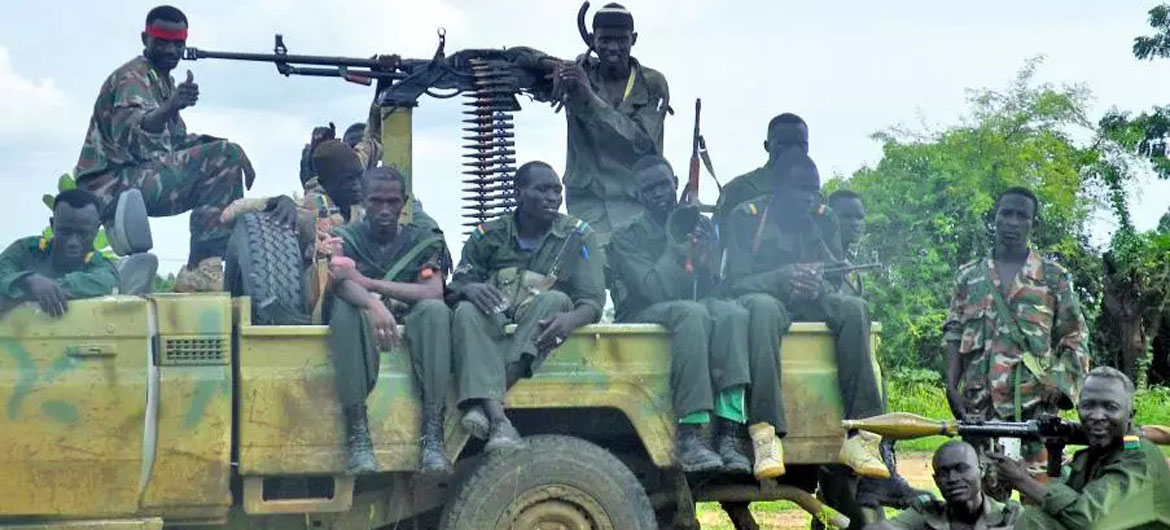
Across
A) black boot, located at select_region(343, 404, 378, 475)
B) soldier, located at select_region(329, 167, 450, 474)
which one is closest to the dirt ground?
soldier, located at select_region(329, 167, 450, 474)

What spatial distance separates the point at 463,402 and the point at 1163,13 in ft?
63.9

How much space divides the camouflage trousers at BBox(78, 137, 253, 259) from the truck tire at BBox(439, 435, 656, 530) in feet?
6.08

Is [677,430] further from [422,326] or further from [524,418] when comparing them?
[422,326]

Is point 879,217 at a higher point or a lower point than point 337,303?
higher

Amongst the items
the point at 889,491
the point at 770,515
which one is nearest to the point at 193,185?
the point at 889,491

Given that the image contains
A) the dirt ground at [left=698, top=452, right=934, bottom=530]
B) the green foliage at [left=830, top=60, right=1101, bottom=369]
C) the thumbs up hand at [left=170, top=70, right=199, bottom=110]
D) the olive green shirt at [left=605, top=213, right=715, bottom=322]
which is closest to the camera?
the olive green shirt at [left=605, top=213, right=715, bottom=322]

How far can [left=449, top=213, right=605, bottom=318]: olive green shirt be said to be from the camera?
6879 mm

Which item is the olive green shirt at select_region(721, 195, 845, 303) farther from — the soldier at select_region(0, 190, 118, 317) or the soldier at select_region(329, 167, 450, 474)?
the soldier at select_region(0, 190, 118, 317)

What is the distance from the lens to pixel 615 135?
844cm

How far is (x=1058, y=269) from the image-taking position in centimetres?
727

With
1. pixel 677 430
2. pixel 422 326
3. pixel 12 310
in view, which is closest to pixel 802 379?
pixel 677 430

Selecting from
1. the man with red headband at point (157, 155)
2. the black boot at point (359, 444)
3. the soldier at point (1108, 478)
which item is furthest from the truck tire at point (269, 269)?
the soldier at point (1108, 478)

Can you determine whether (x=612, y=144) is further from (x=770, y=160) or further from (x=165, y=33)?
(x=165, y=33)

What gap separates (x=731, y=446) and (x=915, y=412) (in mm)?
11087
